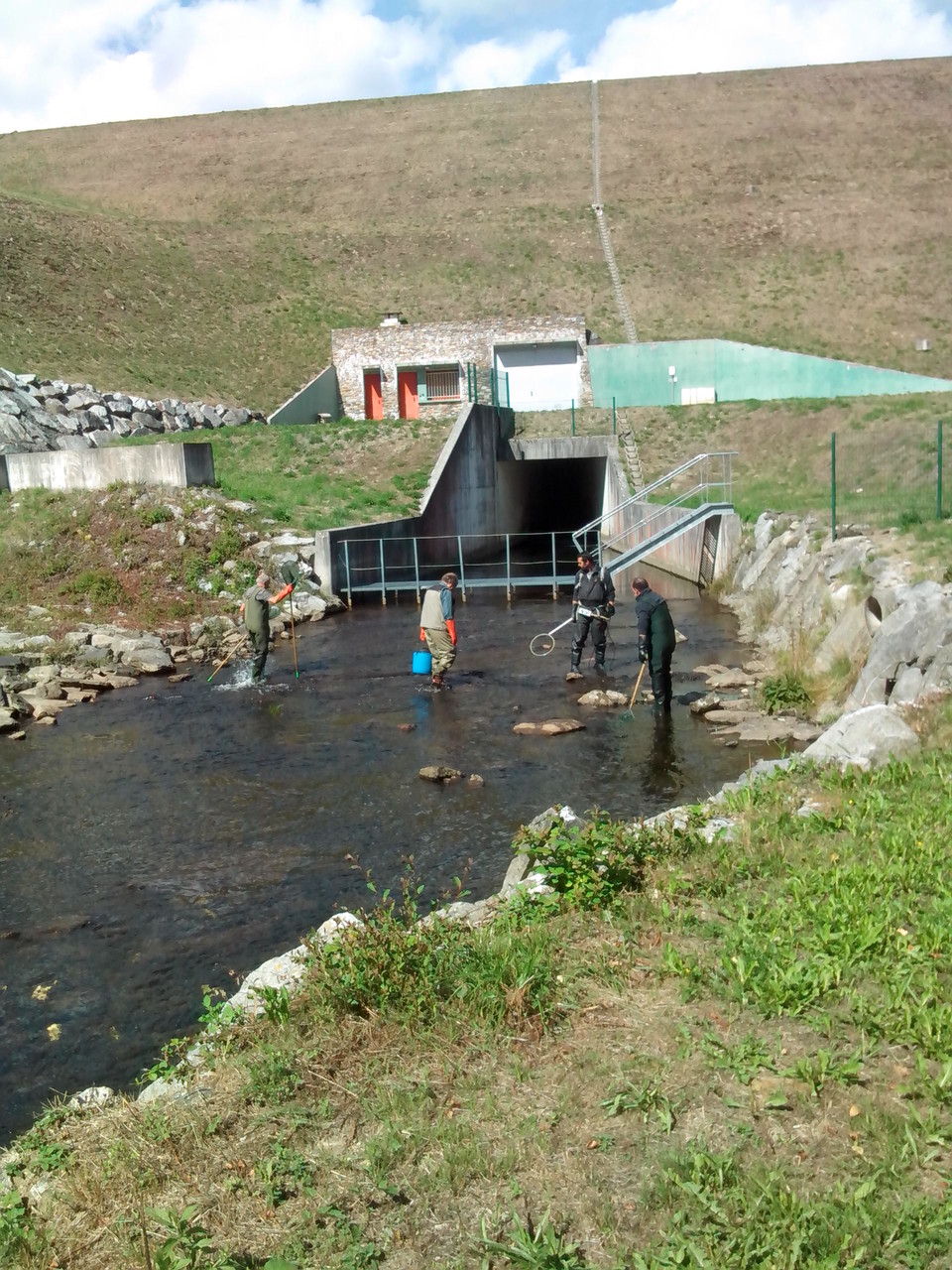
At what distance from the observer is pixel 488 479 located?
38.4 meters

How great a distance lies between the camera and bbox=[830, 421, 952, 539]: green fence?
18188 mm

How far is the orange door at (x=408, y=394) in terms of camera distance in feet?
162

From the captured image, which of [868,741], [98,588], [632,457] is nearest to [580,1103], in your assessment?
[868,741]

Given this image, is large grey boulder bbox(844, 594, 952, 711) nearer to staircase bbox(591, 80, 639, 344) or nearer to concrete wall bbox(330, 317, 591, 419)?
concrete wall bbox(330, 317, 591, 419)

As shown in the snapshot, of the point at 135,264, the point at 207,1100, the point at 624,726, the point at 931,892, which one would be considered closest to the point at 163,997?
the point at 207,1100

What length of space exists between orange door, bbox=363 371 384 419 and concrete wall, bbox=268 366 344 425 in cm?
120

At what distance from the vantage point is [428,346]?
48531 mm

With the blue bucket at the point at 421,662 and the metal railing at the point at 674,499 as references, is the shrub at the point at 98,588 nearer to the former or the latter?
the blue bucket at the point at 421,662

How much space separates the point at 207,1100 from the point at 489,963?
60.6 inches

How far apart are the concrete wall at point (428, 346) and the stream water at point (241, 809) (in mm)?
29416

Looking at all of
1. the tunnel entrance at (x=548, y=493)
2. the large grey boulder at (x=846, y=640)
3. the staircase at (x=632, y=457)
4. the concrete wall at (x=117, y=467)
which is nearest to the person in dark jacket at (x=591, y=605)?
the large grey boulder at (x=846, y=640)

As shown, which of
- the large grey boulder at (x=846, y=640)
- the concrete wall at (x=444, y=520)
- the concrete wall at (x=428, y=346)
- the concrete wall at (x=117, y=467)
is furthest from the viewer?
the concrete wall at (x=428, y=346)

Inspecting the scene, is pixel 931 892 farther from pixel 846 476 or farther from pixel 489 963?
pixel 846 476

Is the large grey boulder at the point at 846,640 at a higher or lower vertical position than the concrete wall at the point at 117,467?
lower
